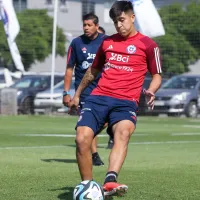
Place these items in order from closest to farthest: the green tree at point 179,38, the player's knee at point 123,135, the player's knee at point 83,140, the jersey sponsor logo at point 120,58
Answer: the player's knee at point 83,140 → the player's knee at point 123,135 → the jersey sponsor logo at point 120,58 → the green tree at point 179,38

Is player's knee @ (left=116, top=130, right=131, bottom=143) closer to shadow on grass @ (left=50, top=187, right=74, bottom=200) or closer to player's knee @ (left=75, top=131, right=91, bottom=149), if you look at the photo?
player's knee @ (left=75, top=131, right=91, bottom=149)

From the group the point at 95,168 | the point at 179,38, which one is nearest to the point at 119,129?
the point at 95,168

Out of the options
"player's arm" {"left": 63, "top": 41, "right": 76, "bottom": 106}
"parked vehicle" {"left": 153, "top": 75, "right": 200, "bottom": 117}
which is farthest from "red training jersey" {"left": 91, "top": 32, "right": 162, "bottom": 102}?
"parked vehicle" {"left": 153, "top": 75, "right": 200, "bottom": 117}

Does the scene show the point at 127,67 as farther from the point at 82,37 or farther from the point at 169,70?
the point at 169,70

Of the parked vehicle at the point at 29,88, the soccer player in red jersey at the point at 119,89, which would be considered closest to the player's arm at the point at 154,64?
the soccer player in red jersey at the point at 119,89

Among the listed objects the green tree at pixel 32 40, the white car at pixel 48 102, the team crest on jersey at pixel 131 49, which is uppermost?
the team crest on jersey at pixel 131 49

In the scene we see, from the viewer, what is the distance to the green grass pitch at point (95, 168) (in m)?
8.67

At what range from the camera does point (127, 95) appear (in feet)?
27.7

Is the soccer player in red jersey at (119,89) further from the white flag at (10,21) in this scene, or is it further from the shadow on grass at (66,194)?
the white flag at (10,21)

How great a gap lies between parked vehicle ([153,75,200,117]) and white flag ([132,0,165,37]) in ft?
10.00


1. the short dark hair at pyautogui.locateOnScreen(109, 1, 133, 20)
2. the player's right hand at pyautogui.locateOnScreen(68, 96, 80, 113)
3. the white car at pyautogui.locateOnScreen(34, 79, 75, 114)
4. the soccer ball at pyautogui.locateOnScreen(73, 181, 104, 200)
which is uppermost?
the short dark hair at pyautogui.locateOnScreen(109, 1, 133, 20)

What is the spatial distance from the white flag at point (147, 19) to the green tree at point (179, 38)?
3007mm

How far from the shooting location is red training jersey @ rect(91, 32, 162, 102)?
8445mm

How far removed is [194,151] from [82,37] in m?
3.45
